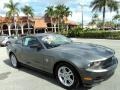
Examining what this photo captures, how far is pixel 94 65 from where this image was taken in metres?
5.31

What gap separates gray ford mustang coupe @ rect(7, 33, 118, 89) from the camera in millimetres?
5320

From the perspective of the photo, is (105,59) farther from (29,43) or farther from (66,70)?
(29,43)

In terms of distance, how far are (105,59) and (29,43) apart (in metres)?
3.19

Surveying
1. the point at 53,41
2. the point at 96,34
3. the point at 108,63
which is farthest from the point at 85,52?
the point at 96,34

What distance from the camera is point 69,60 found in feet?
18.4

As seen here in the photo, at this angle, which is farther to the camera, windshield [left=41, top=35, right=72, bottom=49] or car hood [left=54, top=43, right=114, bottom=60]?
windshield [left=41, top=35, right=72, bottom=49]

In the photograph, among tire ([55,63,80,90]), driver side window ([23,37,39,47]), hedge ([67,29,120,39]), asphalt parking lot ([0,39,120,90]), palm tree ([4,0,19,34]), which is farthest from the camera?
palm tree ([4,0,19,34])

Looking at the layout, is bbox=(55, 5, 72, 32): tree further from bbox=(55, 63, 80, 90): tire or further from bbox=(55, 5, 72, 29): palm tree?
bbox=(55, 63, 80, 90): tire

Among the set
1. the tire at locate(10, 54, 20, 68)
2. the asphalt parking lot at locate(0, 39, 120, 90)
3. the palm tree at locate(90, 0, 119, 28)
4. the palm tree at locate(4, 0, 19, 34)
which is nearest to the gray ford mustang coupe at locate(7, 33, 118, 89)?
the asphalt parking lot at locate(0, 39, 120, 90)

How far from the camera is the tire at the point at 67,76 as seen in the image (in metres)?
5.61

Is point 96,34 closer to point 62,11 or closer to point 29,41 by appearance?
point 62,11

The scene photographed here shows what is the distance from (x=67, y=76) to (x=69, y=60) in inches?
21.4

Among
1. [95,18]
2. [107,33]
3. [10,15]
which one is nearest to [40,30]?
[10,15]

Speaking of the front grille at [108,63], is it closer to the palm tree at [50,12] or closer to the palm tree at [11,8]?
the palm tree at [11,8]
